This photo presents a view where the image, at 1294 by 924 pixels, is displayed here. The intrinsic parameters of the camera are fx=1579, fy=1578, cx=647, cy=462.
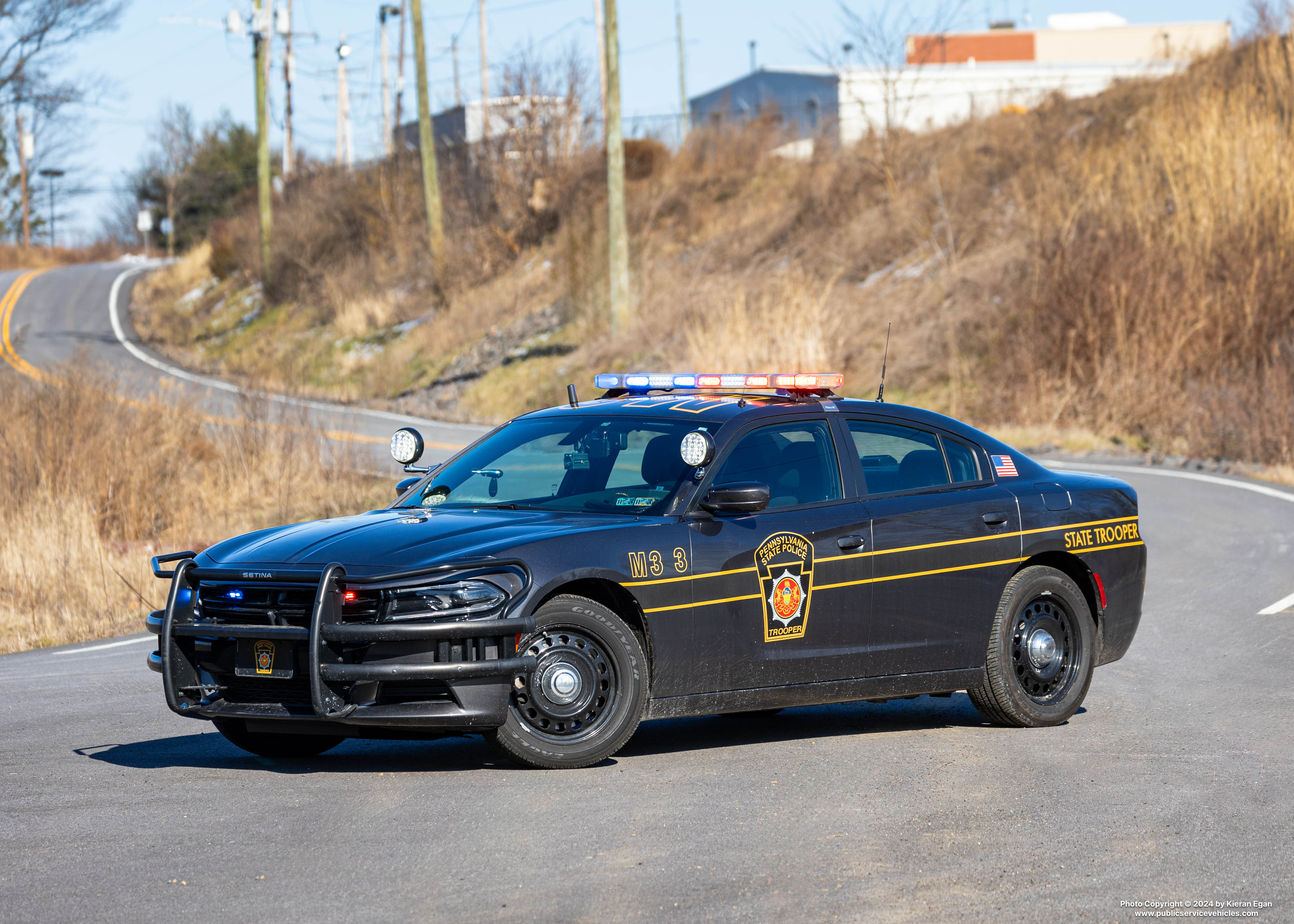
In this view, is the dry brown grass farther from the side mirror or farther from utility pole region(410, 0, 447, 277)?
utility pole region(410, 0, 447, 277)

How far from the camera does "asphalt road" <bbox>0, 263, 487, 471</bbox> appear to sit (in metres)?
20.0

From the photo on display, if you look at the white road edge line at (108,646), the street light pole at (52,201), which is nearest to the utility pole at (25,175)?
the street light pole at (52,201)

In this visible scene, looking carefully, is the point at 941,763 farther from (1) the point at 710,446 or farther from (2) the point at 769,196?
(2) the point at 769,196

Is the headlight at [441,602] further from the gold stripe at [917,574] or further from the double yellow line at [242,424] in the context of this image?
the double yellow line at [242,424]

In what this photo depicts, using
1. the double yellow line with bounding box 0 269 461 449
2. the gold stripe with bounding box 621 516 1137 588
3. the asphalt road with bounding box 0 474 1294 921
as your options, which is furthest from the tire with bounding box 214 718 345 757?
the double yellow line with bounding box 0 269 461 449

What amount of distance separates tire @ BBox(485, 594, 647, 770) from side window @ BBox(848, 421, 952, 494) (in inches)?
67.1

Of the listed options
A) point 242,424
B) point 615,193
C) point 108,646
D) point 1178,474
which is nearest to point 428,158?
point 615,193

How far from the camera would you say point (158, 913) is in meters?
4.73

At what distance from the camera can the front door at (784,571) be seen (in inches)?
269

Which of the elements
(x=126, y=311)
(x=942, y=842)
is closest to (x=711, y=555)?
(x=942, y=842)

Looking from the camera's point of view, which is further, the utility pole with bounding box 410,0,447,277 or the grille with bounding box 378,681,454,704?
the utility pole with bounding box 410,0,447,277

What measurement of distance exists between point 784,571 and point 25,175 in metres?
95.1

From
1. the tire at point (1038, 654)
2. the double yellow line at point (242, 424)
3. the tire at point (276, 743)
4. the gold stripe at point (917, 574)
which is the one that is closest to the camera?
the tire at point (276, 743)

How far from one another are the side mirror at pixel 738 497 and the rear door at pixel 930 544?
35.0 inches
